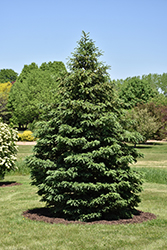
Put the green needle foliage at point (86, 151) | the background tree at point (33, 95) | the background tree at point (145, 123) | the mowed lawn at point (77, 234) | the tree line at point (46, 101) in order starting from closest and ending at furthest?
1. the mowed lawn at point (77, 234)
2. the green needle foliage at point (86, 151)
3. the background tree at point (145, 123)
4. the tree line at point (46, 101)
5. the background tree at point (33, 95)

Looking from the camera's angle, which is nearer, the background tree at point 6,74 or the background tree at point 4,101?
the background tree at point 4,101

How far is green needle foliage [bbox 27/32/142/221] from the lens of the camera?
719 centimetres

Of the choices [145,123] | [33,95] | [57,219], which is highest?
[33,95]

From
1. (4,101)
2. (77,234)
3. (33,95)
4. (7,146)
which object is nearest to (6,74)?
(4,101)

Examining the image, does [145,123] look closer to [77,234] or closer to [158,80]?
[77,234]

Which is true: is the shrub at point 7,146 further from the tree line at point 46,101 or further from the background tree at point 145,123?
the background tree at point 145,123

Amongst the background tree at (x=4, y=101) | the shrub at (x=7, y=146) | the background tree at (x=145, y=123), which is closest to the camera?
the shrub at (x=7, y=146)

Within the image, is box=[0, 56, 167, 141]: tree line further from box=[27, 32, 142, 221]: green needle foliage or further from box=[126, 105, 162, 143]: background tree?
box=[27, 32, 142, 221]: green needle foliage

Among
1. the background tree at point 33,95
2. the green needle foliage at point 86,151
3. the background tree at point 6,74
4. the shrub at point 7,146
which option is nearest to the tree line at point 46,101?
the background tree at point 33,95

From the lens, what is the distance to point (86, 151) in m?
7.62

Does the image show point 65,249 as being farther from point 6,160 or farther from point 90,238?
point 6,160

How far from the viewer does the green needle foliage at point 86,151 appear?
7.19 metres

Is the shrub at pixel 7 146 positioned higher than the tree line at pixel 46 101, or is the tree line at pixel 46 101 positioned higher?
the tree line at pixel 46 101

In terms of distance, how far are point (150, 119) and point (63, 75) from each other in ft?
99.3
